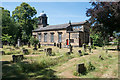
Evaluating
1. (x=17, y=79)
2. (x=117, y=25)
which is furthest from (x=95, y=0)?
(x=17, y=79)

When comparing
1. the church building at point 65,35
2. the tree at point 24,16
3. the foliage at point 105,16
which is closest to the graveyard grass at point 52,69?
the foliage at point 105,16

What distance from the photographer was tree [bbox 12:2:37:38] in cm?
3644

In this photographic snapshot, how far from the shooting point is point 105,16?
14195 mm

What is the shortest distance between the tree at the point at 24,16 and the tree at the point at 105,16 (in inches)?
1103

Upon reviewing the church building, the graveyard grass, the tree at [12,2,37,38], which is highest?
the tree at [12,2,37,38]

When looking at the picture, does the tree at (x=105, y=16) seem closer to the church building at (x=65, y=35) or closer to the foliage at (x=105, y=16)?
the foliage at (x=105, y=16)

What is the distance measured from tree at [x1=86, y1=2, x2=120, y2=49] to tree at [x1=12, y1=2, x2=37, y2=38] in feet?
91.9

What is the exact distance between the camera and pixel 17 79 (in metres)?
4.53

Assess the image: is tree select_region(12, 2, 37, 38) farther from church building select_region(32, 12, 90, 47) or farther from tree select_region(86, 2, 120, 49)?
tree select_region(86, 2, 120, 49)

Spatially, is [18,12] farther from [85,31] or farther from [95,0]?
[95,0]

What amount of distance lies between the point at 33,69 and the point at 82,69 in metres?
3.28

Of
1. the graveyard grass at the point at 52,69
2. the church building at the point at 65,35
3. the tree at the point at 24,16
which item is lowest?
the graveyard grass at the point at 52,69

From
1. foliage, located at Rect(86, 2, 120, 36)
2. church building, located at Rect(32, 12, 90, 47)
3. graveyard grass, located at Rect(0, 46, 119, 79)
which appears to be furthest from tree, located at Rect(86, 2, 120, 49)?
church building, located at Rect(32, 12, 90, 47)

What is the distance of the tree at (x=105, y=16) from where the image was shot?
43.5ft
